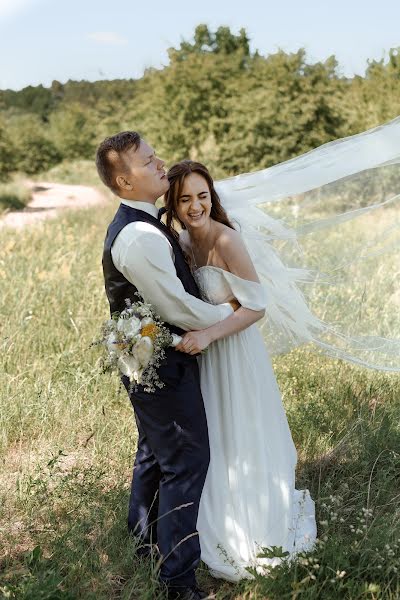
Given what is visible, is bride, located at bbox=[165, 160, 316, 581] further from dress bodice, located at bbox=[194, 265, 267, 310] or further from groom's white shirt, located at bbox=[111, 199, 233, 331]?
groom's white shirt, located at bbox=[111, 199, 233, 331]

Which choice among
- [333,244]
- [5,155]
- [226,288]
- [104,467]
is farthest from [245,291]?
[5,155]

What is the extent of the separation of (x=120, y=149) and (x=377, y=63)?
18181mm

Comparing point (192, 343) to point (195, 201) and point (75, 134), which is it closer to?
point (195, 201)

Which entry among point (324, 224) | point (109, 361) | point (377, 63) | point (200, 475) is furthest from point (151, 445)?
point (377, 63)

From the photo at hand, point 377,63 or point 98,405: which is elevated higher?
point 377,63

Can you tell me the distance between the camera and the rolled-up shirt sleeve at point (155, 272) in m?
3.02

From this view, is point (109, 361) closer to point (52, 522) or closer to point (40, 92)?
point (52, 522)

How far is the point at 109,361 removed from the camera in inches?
120

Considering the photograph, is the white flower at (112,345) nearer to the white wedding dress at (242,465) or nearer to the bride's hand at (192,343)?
the bride's hand at (192,343)

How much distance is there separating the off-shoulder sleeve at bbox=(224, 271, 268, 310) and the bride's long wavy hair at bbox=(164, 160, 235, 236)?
0.29m

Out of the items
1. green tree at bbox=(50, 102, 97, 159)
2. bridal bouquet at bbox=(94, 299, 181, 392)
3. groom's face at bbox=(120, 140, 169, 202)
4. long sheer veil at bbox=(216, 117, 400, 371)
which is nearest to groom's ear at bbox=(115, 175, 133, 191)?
groom's face at bbox=(120, 140, 169, 202)

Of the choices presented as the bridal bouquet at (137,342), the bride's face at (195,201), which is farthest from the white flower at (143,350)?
the bride's face at (195,201)

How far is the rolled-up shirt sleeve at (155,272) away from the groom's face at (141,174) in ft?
0.54

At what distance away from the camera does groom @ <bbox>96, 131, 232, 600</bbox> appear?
306 centimetres
